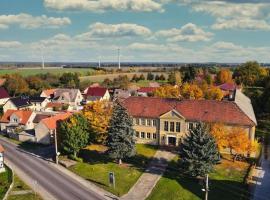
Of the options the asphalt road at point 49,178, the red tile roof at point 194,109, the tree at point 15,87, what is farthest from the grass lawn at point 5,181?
the tree at point 15,87

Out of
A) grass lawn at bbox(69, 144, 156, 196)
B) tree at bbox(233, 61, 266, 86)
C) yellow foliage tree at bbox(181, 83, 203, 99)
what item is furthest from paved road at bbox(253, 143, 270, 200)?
tree at bbox(233, 61, 266, 86)

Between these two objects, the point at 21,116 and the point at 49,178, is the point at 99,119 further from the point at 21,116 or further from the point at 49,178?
the point at 21,116

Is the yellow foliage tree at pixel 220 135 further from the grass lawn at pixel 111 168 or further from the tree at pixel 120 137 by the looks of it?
the tree at pixel 120 137

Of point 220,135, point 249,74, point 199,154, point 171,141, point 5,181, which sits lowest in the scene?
point 5,181

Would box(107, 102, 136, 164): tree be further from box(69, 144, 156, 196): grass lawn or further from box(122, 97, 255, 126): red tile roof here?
box(122, 97, 255, 126): red tile roof

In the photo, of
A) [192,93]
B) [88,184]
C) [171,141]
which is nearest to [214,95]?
[192,93]
